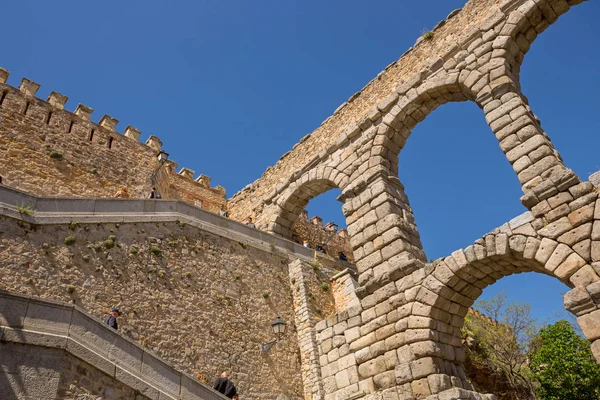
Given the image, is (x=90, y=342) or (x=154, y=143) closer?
(x=90, y=342)

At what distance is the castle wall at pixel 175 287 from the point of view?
8.09 meters

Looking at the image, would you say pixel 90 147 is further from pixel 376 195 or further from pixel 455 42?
pixel 455 42

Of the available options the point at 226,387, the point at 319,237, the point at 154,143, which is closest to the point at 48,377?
the point at 226,387

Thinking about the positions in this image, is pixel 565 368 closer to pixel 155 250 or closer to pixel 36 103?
pixel 155 250

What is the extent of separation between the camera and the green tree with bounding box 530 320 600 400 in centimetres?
1344

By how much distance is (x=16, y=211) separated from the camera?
8.15 metres

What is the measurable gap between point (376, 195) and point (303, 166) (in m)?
3.73

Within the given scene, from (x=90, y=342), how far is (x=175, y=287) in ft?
13.7

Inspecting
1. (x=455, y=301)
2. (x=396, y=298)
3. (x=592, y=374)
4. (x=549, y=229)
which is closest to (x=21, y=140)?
(x=396, y=298)

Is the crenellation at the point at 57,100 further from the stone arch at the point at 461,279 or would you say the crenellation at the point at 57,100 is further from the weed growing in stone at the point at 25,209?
the stone arch at the point at 461,279

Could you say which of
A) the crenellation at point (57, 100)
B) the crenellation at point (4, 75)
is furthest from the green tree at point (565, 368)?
the crenellation at point (4, 75)

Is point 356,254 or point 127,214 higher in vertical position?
point 127,214

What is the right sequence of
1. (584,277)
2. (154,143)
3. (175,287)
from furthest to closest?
(154,143) → (175,287) → (584,277)

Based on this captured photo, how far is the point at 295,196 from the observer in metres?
13.2
